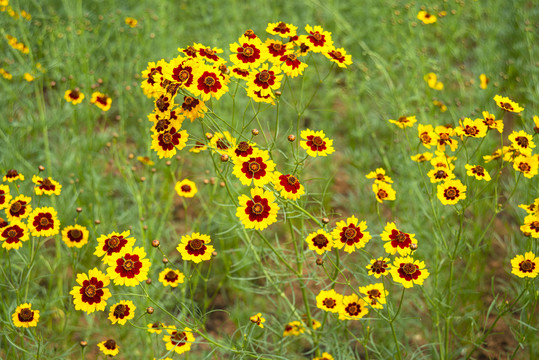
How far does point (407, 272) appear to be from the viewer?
1.88m

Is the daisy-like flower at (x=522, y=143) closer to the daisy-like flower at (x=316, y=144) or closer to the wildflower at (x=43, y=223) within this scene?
the daisy-like flower at (x=316, y=144)

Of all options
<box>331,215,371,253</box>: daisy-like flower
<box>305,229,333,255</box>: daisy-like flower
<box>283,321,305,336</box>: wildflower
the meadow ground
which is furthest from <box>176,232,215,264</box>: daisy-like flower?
<box>283,321,305,336</box>: wildflower

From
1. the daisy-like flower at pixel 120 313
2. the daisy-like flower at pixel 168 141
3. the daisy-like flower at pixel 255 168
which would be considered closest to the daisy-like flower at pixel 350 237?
the daisy-like flower at pixel 255 168

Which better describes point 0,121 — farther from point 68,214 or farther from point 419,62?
point 419,62

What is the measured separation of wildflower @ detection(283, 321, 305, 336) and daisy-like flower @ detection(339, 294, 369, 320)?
0.31 metres

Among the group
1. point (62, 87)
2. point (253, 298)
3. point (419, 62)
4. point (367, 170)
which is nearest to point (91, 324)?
point (253, 298)

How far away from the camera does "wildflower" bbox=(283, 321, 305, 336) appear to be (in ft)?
7.67

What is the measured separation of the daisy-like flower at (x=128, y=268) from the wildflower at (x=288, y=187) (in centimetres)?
62

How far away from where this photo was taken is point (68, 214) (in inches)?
123

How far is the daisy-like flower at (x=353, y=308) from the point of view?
2.08 meters

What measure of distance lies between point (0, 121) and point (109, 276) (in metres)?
2.24

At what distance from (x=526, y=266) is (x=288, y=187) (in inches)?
42.0

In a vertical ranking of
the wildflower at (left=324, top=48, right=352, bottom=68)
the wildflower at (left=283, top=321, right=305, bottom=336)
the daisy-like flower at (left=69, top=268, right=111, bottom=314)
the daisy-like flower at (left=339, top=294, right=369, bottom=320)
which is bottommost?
the wildflower at (left=283, top=321, right=305, bottom=336)

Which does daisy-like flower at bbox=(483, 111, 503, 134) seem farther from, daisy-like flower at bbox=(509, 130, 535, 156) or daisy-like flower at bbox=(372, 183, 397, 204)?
daisy-like flower at bbox=(372, 183, 397, 204)
